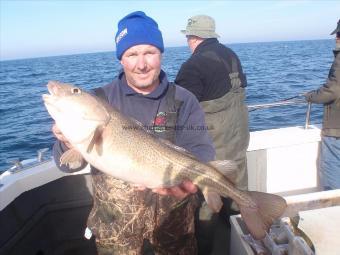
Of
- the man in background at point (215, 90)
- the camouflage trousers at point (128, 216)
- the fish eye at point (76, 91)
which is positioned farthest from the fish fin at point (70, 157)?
the man in background at point (215, 90)

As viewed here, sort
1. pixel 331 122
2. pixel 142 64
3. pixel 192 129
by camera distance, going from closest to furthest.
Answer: pixel 142 64 < pixel 192 129 < pixel 331 122

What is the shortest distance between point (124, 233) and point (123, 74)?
1.57 metres

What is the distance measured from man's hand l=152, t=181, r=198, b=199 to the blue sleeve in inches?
13.3

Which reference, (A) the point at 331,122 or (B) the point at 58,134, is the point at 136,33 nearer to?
(B) the point at 58,134

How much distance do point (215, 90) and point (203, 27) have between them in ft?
3.00

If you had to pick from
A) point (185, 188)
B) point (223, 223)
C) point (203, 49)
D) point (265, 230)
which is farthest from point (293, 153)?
point (185, 188)

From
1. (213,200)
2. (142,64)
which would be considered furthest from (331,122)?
(142,64)

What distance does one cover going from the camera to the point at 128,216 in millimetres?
3119

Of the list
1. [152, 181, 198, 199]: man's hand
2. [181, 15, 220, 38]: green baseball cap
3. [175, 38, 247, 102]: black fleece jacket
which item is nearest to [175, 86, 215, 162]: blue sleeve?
[152, 181, 198, 199]: man's hand

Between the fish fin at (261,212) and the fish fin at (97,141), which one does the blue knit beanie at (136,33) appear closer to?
the fish fin at (97,141)

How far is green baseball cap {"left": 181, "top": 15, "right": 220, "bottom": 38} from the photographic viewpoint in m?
4.45

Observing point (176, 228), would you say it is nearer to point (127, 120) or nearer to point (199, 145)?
point (199, 145)

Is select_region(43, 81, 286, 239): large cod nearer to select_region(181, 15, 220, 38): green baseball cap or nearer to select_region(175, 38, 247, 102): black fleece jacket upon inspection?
select_region(175, 38, 247, 102): black fleece jacket

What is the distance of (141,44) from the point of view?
3.03 m
